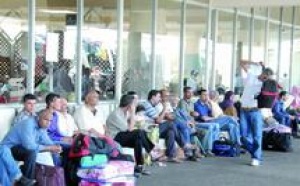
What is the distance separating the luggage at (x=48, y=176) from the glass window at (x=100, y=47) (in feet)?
11.8

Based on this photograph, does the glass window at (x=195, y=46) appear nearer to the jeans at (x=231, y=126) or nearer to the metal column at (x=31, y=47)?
the jeans at (x=231, y=126)

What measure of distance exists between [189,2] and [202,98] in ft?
9.17

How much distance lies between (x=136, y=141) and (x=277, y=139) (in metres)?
4.24

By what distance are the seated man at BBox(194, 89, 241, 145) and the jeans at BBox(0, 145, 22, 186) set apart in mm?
5128

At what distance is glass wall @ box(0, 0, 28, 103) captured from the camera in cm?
859

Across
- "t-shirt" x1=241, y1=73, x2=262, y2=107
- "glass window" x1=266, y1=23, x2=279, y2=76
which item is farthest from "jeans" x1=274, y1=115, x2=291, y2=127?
"glass window" x1=266, y1=23, x2=279, y2=76

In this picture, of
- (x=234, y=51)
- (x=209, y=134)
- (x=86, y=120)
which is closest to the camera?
(x=86, y=120)

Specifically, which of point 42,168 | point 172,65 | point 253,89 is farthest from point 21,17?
point 172,65

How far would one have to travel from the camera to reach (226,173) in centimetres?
883

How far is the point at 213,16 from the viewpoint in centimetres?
1412

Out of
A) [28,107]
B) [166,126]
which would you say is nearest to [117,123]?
[166,126]

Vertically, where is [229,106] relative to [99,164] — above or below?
above

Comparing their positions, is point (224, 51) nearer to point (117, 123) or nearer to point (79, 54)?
point (79, 54)

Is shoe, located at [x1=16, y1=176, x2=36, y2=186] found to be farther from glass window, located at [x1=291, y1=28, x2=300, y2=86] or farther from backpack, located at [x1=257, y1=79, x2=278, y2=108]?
glass window, located at [x1=291, y1=28, x2=300, y2=86]
